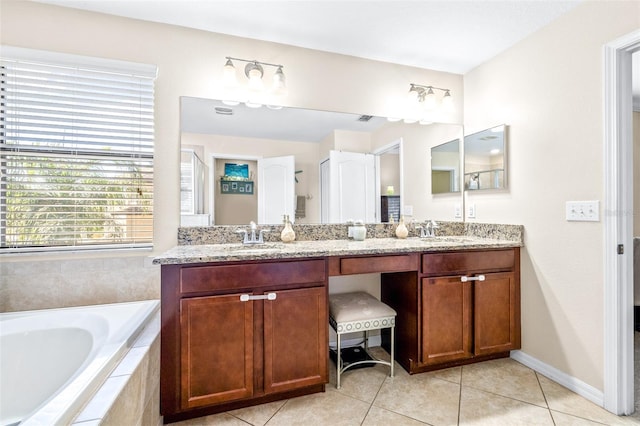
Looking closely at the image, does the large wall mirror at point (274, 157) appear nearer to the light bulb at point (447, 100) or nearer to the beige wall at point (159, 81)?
the beige wall at point (159, 81)

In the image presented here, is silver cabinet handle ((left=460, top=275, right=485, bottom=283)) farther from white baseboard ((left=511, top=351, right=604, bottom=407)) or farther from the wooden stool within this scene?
white baseboard ((left=511, top=351, right=604, bottom=407))

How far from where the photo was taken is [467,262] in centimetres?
191

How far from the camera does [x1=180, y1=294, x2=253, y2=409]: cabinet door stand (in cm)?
143

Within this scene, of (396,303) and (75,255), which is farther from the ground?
(75,255)

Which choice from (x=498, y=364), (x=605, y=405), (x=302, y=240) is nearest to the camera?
(x=605, y=405)

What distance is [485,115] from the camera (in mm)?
2350

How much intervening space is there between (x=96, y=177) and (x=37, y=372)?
40.5 inches

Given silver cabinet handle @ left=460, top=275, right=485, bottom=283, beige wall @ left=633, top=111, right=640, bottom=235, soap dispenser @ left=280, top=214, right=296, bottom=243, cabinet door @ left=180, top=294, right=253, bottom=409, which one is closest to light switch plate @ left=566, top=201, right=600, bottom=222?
silver cabinet handle @ left=460, top=275, right=485, bottom=283

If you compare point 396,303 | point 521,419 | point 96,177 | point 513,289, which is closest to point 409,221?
point 396,303

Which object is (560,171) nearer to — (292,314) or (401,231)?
(401,231)

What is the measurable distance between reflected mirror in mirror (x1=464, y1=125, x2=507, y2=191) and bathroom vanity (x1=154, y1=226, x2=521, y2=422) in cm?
53

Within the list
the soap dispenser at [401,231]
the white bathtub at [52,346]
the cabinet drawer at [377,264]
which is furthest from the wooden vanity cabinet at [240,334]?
the soap dispenser at [401,231]

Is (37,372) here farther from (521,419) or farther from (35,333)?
(521,419)

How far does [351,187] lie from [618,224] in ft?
4.97
